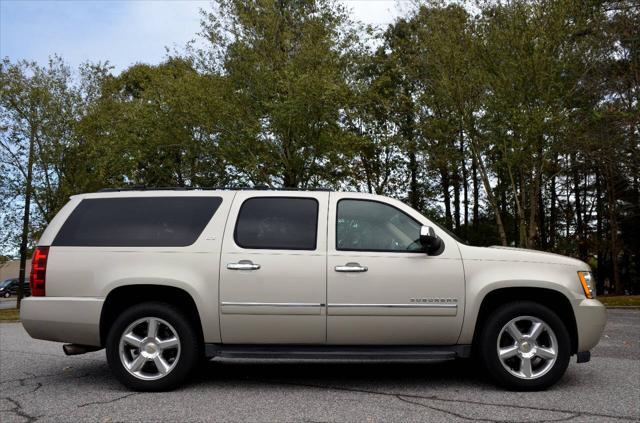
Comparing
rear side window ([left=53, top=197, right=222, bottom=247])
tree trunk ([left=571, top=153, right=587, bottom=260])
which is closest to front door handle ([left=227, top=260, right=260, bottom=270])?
rear side window ([left=53, top=197, right=222, bottom=247])

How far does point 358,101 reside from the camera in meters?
20.8

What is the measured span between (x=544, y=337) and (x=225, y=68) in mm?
17574

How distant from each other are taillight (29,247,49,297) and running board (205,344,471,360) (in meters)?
1.67

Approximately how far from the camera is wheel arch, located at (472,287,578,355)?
5668 mm

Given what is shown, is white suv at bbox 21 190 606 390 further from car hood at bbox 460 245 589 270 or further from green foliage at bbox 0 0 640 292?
green foliage at bbox 0 0 640 292

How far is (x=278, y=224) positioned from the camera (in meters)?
5.78

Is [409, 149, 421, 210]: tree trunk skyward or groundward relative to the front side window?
skyward

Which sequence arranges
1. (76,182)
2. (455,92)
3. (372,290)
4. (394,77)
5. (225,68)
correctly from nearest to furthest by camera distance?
(372,290), (455,92), (225,68), (76,182), (394,77)

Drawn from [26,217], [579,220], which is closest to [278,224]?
[26,217]

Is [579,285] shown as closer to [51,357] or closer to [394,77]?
[51,357]

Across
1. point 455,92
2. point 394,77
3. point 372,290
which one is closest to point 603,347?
point 372,290

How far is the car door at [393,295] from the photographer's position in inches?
215

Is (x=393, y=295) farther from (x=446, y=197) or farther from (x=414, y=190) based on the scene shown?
(x=446, y=197)

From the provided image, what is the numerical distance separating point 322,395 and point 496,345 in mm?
1669
